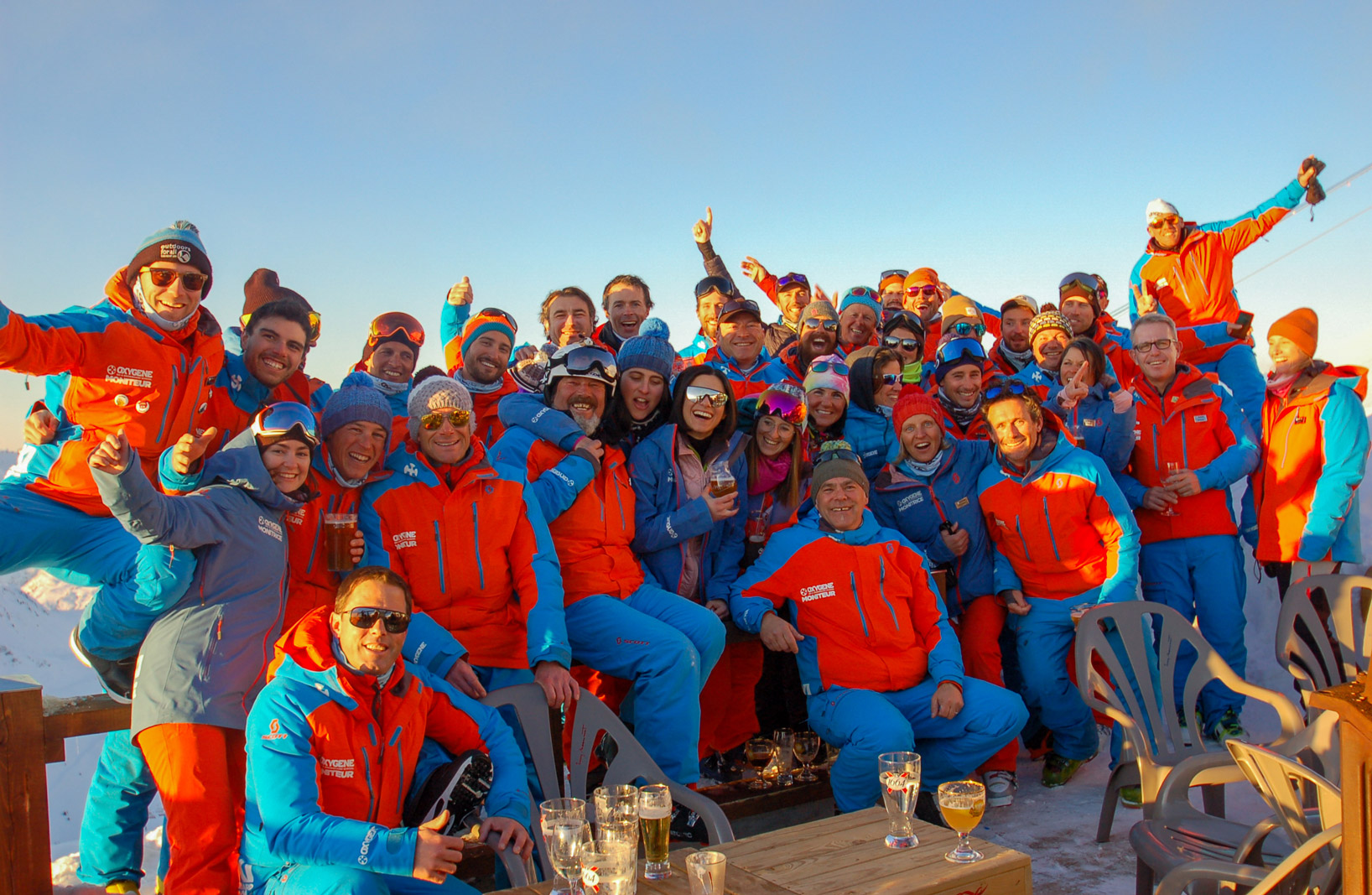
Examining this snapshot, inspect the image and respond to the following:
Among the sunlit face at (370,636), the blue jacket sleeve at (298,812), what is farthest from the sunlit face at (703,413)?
the blue jacket sleeve at (298,812)

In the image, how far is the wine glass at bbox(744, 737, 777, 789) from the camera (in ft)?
16.3

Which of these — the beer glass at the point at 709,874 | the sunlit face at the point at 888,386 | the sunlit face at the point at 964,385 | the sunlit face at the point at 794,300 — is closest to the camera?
the beer glass at the point at 709,874

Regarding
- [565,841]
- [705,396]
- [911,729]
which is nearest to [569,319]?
[705,396]

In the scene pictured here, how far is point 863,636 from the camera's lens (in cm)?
466

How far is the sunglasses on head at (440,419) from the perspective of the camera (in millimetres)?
4199

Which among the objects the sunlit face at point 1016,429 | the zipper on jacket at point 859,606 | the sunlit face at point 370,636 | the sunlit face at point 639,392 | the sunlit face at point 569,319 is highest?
the sunlit face at point 569,319

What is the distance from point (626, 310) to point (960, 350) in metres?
2.31

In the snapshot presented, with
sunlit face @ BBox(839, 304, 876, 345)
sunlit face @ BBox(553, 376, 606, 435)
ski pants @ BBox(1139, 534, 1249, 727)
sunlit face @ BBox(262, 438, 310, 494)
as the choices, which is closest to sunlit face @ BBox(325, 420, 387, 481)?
sunlit face @ BBox(262, 438, 310, 494)

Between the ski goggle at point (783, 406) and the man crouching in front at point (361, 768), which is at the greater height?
the ski goggle at point (783, 406)

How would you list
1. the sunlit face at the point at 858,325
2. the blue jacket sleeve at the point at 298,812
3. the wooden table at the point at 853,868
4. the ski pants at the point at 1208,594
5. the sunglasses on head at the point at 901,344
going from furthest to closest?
the sunlit face at the point at 858,325 → the sunglasses on head at the point at 901,344 → the ski pants at the point at 1208,594 → the blue jacket sleeve at the point at 298,812 → the wooden table at the point at 853,868

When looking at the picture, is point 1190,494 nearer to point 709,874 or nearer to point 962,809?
point 962,809

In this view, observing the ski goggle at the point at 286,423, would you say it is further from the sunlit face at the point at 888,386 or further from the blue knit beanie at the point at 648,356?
the sunlit face at the point at 888,386

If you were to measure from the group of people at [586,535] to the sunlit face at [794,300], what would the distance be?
3.18ft

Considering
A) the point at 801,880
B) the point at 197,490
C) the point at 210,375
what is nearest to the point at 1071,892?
the point at 801,880
